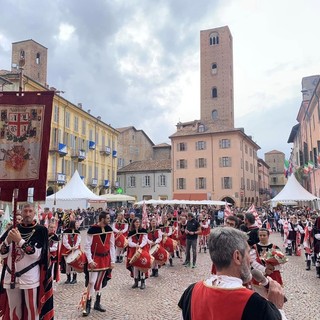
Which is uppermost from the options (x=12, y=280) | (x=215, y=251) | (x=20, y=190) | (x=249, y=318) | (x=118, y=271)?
(x=20, y=190)

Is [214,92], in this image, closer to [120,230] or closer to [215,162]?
[215,162]

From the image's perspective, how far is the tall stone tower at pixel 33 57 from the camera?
53250 millimetres

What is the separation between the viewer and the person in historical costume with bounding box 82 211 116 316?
7.21 m

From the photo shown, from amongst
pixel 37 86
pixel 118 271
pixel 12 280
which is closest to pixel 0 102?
pixel 12 280

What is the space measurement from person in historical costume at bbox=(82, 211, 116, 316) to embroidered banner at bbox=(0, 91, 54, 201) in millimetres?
2449

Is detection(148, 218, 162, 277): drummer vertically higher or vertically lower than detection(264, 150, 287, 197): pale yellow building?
lower

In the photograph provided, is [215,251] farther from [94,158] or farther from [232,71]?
[232,71]

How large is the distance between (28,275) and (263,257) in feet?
12.0

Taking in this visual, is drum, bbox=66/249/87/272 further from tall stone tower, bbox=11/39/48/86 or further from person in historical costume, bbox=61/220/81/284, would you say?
tall stone tower, bbox=11/39/48/86

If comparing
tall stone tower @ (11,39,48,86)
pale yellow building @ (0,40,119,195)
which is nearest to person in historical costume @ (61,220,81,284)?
pale yellow building @ (0,40,119,195)

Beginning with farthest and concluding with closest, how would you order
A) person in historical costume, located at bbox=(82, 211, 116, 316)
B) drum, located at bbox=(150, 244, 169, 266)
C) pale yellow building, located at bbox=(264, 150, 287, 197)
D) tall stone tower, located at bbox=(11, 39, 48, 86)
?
1. pale yellow building, located at bbox=(264, 150, 287, 197)
2. tall stone tower, located at bbox=(11, 39, 48, 86)
3. drum, located at bbox=(150, 244, 169, 266)
4. person in historical costume, located at bbox=(82, 211, 116, 316)

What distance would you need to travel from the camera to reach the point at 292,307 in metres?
7.57

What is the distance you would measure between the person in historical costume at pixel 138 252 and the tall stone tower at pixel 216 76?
5210 centimetres

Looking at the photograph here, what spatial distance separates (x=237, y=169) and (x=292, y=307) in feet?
137
